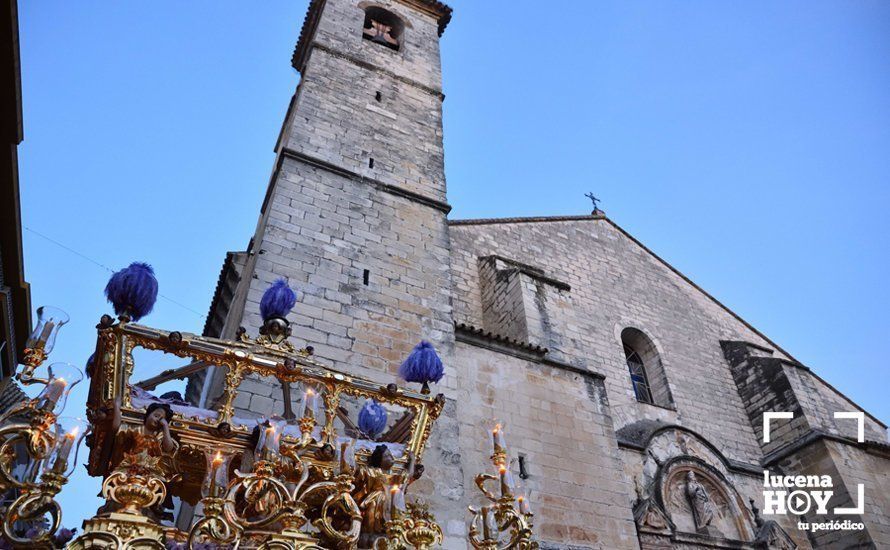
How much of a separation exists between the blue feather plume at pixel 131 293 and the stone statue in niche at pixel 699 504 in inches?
328

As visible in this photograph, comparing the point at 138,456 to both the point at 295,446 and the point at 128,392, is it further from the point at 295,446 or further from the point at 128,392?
the point at 295,446

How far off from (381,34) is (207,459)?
10977 mm

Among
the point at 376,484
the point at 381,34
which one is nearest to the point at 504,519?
the point at 376,484

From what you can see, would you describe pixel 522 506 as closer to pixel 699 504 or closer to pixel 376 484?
pixel 376 484

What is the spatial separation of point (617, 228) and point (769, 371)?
4485 millimetres

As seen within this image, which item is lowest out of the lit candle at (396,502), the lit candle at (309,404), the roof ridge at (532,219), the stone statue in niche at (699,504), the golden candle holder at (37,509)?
the golden candle holder at (37,509)

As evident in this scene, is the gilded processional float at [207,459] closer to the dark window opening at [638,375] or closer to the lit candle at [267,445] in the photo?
the lit candle at [267,445]

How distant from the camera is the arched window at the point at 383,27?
1240 centimetres

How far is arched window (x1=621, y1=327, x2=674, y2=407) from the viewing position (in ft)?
37.1

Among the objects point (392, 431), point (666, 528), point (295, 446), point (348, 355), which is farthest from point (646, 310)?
point (295, 446)

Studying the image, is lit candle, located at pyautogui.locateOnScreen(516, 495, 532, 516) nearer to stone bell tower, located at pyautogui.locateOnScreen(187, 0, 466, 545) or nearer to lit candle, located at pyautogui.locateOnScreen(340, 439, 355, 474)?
lit candle, located at pyautogui.locateOnScreen(340, 439, 355, 474)

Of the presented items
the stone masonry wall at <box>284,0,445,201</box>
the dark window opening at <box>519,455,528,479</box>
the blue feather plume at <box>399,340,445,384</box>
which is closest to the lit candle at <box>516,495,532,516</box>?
the blue feather plume at <box>399,340,445,384</box>

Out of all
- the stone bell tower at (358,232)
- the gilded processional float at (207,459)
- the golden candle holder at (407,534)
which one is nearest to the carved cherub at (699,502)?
the stone bell tower at (358,232)

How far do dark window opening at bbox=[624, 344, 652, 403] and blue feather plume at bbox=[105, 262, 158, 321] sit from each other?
8950mm
